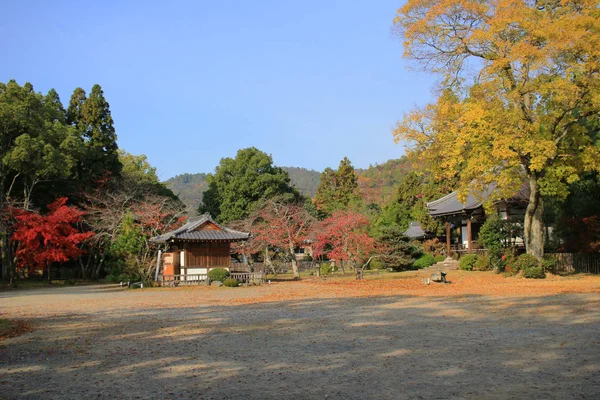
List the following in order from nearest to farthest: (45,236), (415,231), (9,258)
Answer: (45,236)
(9,258)
(415,231)

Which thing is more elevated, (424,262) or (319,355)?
(424,262)

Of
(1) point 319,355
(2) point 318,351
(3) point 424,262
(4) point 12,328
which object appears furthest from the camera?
(3) point 424,262

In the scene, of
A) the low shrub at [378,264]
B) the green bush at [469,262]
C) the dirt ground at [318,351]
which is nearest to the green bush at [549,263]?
the green bush at [469,262]

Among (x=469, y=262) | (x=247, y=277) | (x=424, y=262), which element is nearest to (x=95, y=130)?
(x=247, y=277)

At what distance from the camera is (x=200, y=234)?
28547 mm

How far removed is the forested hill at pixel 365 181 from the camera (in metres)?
72.5

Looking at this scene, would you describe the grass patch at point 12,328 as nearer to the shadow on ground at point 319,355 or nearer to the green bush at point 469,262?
the shadow on ground at point 319,355

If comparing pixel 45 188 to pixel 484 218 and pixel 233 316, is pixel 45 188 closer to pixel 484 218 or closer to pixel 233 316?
pixel 233 316

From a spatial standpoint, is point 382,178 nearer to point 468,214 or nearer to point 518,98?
point 468,214

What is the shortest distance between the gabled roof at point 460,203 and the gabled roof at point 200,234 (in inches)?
531

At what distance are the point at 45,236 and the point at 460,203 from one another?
2538 cm

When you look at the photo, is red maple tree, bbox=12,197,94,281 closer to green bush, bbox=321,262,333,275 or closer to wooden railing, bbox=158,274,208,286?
wooden railing, bbox=158,274,208,286

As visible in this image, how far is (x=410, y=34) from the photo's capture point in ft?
73.7

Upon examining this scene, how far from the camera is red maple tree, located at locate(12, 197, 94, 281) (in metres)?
28.5
